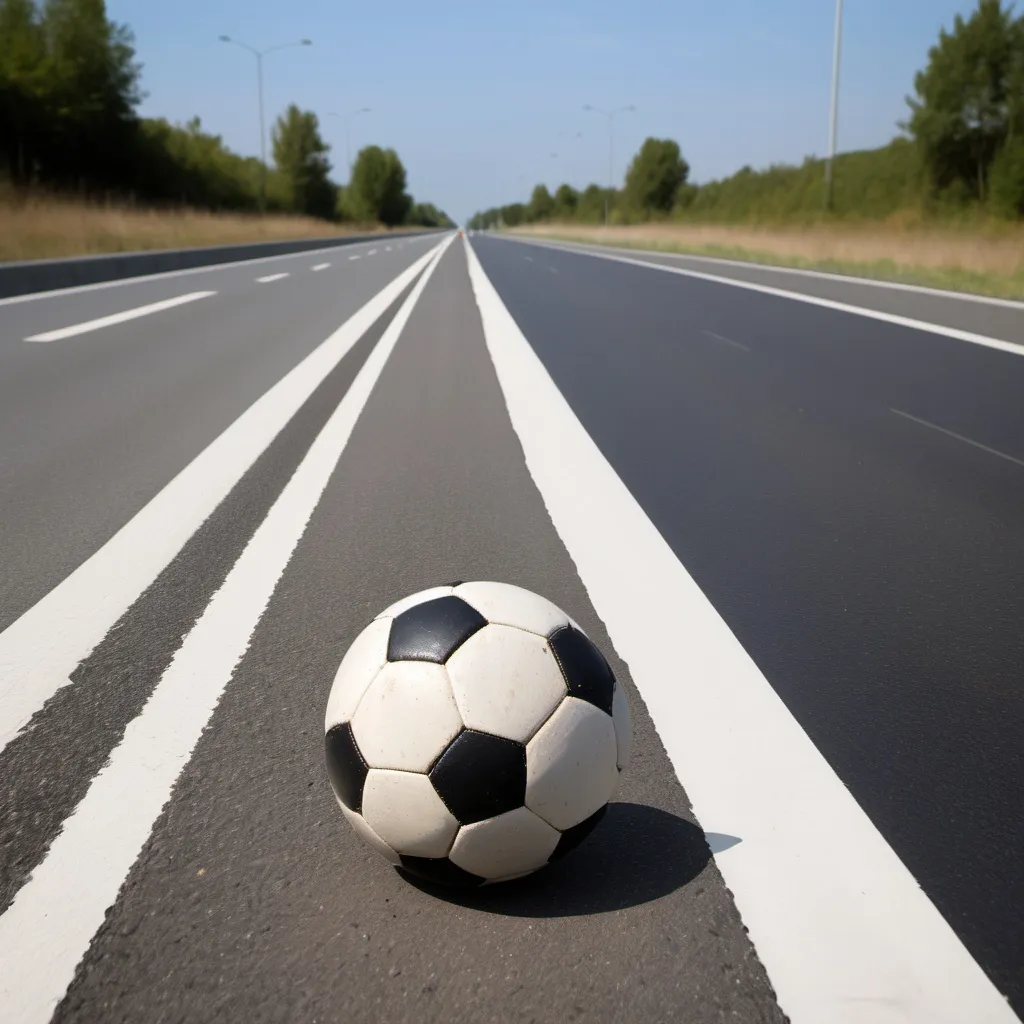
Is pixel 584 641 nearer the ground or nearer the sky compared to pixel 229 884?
nearer the sky

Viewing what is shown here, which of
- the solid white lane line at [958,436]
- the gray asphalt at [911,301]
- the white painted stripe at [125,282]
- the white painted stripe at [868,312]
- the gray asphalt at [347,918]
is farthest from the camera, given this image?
the white painted stripe at [125,282]

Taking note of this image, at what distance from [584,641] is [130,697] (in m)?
1.45

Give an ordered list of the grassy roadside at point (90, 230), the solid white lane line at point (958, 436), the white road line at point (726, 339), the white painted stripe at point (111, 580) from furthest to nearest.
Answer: the grassy roadside at point (90, 230) < the white road line at point (726, 339) < the solid white lane line at point (958, 436) < the white painted stripe at point (111, 580)

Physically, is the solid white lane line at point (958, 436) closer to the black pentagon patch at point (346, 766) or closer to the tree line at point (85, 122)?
the black pentagon patch at point (346, 766)

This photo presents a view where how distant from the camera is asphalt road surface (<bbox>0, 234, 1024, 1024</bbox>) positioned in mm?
2104

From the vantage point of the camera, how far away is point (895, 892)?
233cm

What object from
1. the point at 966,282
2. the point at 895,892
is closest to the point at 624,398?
the point at 895,892

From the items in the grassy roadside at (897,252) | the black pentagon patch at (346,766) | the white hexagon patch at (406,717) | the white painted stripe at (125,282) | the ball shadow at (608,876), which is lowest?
the ball shadow at (608,876)

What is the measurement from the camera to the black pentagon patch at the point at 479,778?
2.27 metres

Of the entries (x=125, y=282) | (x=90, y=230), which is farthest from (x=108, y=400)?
(x=90, y=230)

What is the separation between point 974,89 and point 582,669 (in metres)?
67.9

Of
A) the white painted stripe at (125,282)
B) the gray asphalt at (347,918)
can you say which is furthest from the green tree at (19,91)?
the gray asphalt at (347,918)

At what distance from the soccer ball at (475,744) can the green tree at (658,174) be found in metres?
131

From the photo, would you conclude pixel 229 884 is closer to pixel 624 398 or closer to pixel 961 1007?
pixel 961 1007
